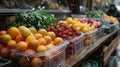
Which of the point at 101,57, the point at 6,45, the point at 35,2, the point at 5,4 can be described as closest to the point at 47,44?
the point at 6,45

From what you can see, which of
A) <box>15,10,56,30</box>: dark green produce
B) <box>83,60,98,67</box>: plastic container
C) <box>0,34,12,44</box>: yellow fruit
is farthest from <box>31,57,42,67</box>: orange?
<box>83,60,98,67</box>: plastic container

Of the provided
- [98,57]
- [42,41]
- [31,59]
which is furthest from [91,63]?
[31,59]

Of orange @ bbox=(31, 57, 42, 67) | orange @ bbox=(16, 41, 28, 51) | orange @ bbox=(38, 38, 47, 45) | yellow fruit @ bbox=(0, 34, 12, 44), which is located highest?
yellow fruit @ bbox=(0, 34, 12, 44)

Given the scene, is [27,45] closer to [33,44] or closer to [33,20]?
[33,44]

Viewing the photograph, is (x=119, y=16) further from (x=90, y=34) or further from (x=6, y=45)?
(x=6, y=45)

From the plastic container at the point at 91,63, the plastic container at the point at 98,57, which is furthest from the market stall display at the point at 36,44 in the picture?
the plastic container at the point at 98,57

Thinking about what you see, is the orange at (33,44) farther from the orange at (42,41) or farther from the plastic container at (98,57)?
the plastic container at (98,57)

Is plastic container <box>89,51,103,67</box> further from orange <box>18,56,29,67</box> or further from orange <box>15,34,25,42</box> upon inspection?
orange <box>18,56,29,67</box>

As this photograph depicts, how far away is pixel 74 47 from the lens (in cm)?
292

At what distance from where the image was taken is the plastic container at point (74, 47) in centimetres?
282

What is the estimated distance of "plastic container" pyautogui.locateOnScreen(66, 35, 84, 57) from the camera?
9.27 ft

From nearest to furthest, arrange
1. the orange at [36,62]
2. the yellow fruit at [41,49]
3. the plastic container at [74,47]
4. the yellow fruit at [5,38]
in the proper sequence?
the orange at [36,62] < the yellow fruit at [41,49] < the yellow fruit at [5,38] < the plastic container at [74,47]

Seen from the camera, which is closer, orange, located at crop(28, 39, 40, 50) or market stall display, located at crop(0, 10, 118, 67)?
market stall display, located at crop(0, 10, 118, 67)

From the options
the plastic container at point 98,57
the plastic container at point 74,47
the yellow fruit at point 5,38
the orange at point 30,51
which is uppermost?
the yellow fruit at point 5,38
